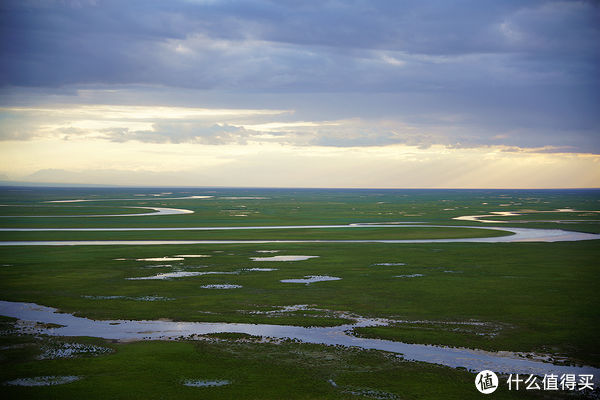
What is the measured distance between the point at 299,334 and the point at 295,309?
5.98 m

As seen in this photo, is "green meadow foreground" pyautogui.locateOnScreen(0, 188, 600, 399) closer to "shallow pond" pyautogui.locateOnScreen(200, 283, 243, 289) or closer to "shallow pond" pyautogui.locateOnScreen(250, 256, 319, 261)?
"shallow pond" pyautogui.locateOnScreen(200, 283, 243, 289)

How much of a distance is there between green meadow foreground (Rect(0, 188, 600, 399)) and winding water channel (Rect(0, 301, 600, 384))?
849 millimetres

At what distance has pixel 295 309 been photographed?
127 ft

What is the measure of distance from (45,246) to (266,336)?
167ft

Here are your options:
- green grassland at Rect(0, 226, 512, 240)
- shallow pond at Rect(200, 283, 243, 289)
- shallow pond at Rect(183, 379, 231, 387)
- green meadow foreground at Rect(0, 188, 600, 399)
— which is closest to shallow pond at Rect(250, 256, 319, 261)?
green meadow foreground at Rect(0, 188, 600, 399)

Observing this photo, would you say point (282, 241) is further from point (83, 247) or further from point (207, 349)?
point (207, 349)

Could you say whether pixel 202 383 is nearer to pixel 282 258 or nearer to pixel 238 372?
pixel 238 372

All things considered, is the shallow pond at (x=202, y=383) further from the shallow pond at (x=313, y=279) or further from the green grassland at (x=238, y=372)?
the shallow pond at (x=313, y=279)

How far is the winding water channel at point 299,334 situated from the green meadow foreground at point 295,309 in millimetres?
849

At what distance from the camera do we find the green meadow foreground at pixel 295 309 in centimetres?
2534

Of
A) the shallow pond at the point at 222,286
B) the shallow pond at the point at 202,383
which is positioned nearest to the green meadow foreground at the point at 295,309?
the shallow pond at the point at 202,383

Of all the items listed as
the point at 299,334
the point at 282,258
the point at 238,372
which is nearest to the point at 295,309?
the point at 299,334

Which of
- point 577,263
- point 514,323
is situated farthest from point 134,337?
point 577,263

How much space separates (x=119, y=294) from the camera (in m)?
43.7
